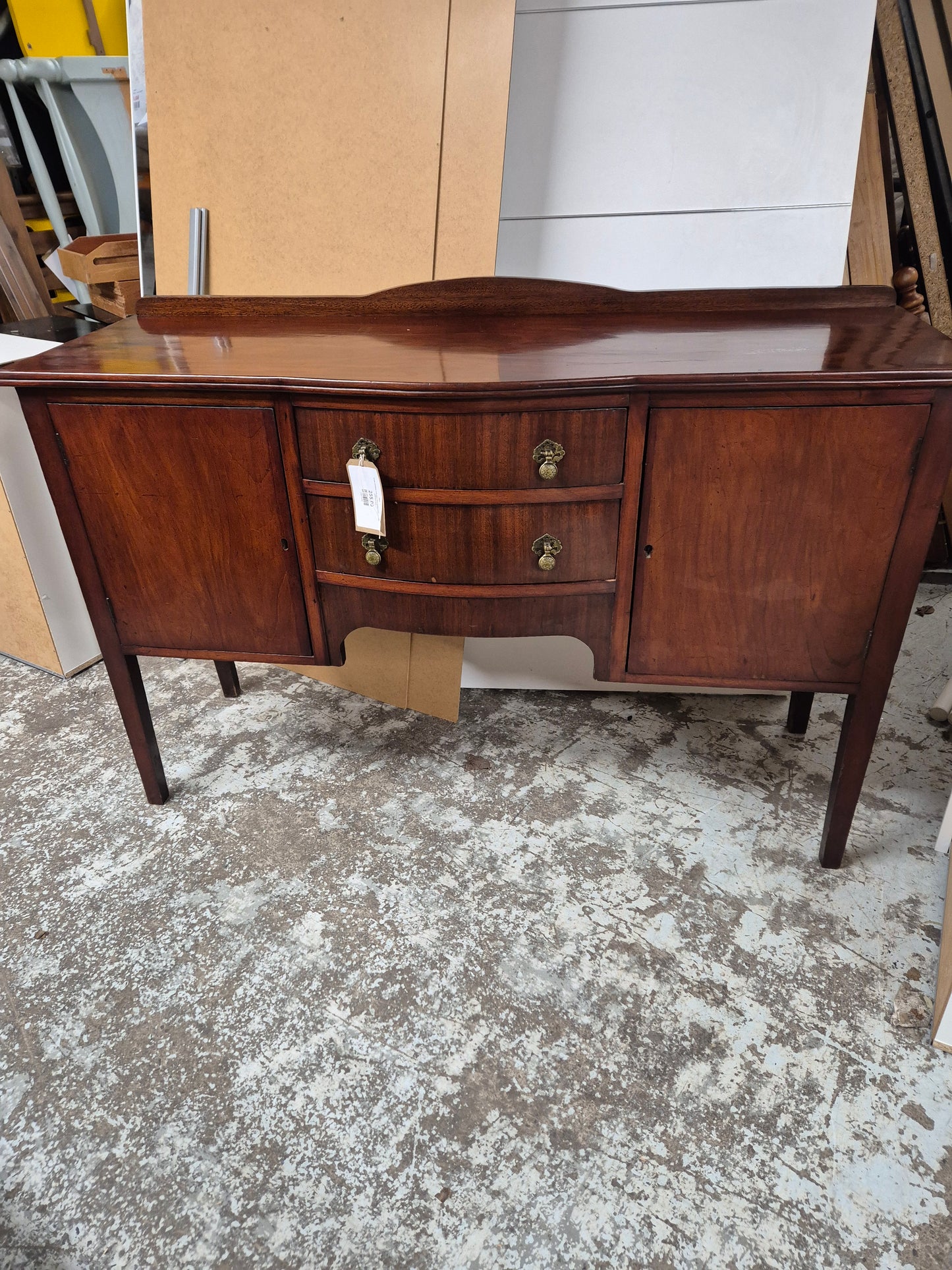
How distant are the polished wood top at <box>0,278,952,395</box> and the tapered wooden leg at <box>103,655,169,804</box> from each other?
57 cm

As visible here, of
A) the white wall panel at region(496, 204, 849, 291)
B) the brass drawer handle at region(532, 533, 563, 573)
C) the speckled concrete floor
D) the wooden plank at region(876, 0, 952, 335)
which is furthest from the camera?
the wooden plank at region(876, 0, 952, 335)

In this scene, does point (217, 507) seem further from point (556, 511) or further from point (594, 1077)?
point (594, 1077)

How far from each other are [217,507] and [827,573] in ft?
3.28

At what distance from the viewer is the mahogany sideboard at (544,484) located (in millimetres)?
1101

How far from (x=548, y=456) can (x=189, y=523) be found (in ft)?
2.08

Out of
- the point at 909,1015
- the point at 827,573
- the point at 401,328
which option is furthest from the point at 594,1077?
the point at 401,328

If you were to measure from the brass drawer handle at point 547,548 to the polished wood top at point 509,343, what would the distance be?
239 millimetres

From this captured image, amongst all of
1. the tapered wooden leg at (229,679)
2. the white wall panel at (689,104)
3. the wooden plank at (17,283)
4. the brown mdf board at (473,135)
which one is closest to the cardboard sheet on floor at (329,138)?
the brown mdf board at (473,135)

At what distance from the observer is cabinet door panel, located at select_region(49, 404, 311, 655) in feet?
4.05

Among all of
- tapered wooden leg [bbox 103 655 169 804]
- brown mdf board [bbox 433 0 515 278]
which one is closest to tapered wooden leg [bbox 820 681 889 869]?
brown mdf board [bbox 433 0 515 278]

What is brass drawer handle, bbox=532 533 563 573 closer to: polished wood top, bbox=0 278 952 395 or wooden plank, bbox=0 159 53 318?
polished wood top, bbox=0 278 952 395

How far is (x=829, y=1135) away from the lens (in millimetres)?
1060

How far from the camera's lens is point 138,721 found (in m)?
1.58

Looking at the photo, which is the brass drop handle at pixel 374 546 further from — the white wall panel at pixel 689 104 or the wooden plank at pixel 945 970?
the wooden plank at pixel 945 970
